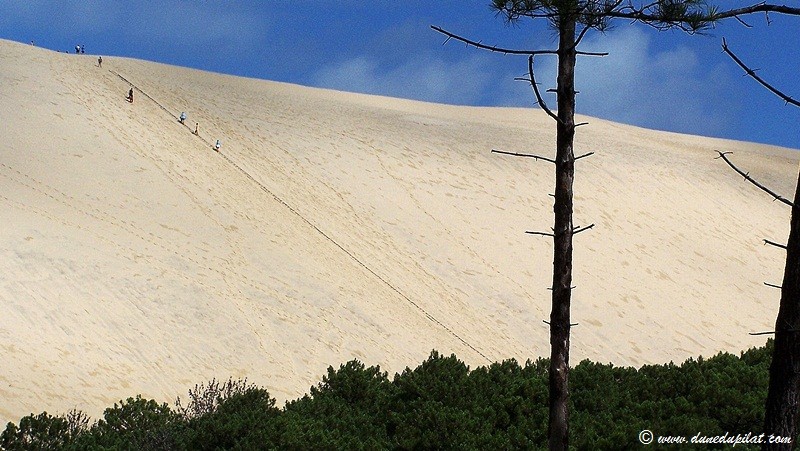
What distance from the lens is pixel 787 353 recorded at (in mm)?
7949

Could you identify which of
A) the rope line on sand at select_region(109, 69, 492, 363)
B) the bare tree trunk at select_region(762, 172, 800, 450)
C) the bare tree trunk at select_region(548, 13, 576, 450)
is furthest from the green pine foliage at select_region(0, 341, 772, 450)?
the rope line on sand at select_region(109, 69, 492, 363)

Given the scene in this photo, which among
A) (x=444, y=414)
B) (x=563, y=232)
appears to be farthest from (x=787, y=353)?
(x=444, y=414)

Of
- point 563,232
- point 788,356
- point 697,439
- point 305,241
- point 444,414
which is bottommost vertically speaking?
point 697,439

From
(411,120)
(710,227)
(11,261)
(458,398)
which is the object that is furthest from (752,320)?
(11,261)

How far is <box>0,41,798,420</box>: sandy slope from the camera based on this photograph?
17109 mm

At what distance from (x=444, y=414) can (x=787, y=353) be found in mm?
3881

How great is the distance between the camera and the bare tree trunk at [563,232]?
8945 mm

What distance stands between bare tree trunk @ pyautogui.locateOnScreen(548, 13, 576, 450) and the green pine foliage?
1226 mm

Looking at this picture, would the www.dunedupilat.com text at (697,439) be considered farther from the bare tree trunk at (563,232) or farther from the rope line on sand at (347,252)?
the rope line on sand at (347,252)

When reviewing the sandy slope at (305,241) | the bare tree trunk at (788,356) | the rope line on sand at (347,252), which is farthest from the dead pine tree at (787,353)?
the rope line on sand at (347,252)

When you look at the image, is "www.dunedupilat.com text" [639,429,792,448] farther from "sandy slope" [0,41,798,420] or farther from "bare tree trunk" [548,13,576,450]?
"sandy slope" [0,41,798,420]

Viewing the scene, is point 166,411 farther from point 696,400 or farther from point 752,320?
point 752,320

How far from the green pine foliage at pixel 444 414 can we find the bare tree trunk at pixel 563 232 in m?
1.23

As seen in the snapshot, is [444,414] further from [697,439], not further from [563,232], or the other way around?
Answer: [563,232]
